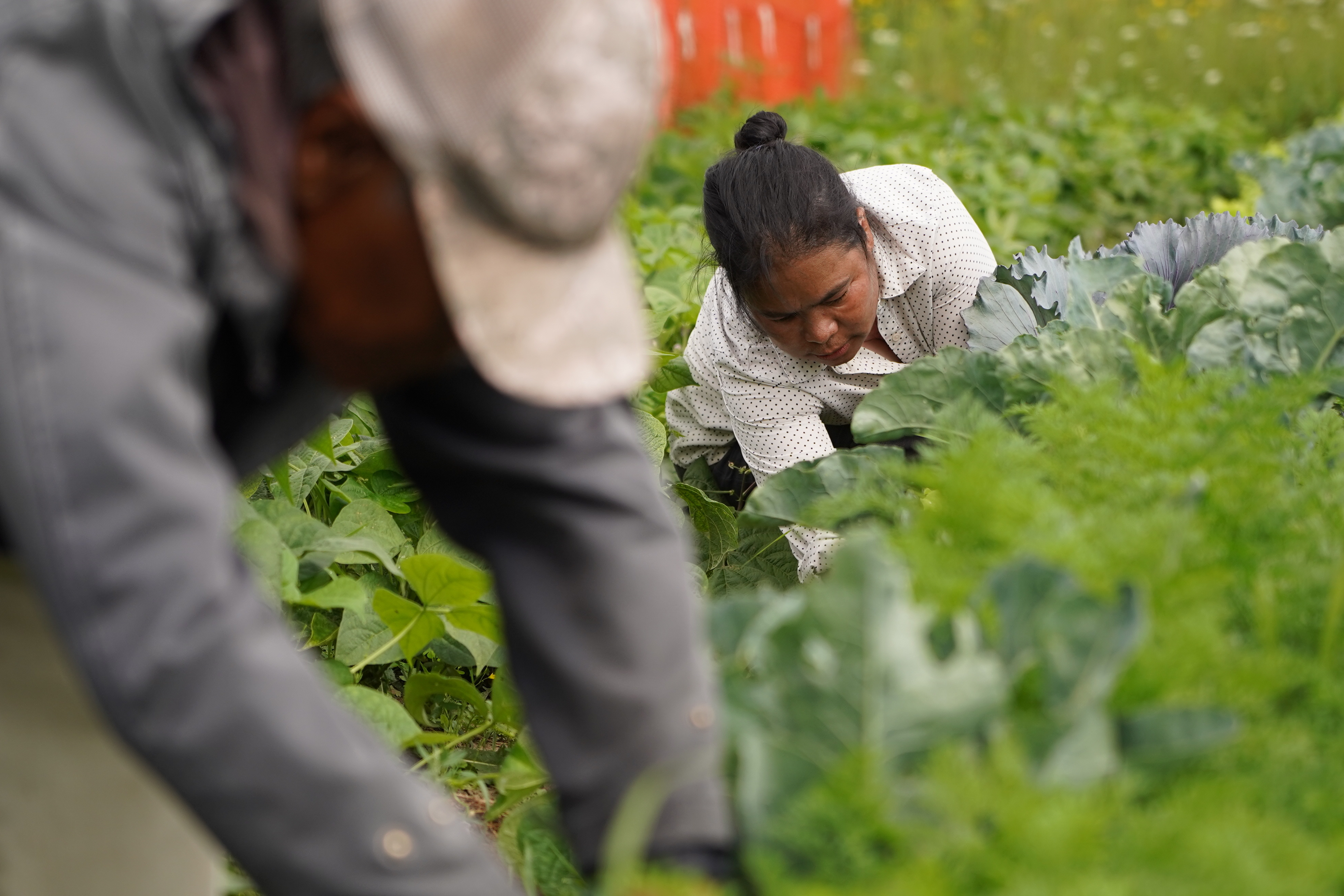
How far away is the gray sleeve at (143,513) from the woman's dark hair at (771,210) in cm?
190

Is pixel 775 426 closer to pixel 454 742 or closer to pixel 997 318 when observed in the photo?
pixel 997 318

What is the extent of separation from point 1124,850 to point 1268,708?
28cm

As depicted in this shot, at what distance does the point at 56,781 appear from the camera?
132cm

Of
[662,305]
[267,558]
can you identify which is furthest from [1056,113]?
[267,558]

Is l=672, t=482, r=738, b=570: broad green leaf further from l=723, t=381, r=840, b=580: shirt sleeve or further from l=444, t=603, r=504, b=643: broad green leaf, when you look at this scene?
l=444, t=603, r=504, b=643: broad green leaf

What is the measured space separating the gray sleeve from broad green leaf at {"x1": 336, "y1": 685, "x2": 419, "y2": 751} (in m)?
Answer: 0.96

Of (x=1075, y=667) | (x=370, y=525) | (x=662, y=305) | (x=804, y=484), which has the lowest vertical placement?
(x=662, y=305)

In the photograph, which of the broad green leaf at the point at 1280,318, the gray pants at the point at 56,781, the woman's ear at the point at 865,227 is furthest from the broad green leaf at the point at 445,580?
the woman's ear at the point at 865,227

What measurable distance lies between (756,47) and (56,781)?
9.47 m

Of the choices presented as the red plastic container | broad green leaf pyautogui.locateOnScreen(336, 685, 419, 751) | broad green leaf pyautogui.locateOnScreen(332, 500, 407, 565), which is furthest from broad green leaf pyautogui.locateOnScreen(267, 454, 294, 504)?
the red plastic container

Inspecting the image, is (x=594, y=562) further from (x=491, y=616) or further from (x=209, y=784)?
(x=491, y=616)

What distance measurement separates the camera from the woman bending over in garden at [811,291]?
285cm

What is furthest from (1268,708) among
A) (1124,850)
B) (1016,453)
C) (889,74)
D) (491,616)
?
(889,74)

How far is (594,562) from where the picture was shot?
4.04 ft
